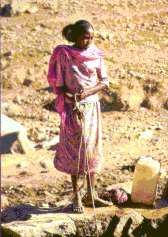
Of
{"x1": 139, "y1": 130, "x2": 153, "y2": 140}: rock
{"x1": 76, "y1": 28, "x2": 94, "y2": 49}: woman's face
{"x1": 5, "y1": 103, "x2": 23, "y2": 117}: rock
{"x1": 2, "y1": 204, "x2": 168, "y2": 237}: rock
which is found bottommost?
{"x1": 5, "y1": 103, "x2": 23, "y2": 117}: rock

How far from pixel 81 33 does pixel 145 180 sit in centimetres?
123

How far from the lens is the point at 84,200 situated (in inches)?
190

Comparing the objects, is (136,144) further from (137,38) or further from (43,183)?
(137,38)

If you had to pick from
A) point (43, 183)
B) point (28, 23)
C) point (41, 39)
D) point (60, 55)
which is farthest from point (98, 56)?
point (28, 23)

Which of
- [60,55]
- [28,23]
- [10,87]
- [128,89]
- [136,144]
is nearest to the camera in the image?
[60,55]

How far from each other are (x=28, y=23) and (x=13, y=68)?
7.85ft

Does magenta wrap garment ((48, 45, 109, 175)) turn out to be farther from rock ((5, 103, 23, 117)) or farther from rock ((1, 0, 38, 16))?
rock ((1, 0, 38, 16))

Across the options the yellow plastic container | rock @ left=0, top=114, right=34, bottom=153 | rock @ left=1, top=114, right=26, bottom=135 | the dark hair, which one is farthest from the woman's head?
rock @ left=1, top=114, right=26, bottom=135

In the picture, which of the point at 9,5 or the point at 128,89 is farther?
the point at 9,5

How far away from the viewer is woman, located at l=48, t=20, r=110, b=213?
4.32 meters

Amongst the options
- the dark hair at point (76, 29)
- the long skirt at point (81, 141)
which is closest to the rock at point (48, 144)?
the long skirt at point (81, 141)

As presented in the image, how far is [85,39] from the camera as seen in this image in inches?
168

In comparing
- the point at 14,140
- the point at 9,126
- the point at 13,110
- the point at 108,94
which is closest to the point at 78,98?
the point at 14,140

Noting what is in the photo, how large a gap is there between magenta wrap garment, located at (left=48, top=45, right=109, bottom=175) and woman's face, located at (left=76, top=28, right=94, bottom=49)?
4 cm
